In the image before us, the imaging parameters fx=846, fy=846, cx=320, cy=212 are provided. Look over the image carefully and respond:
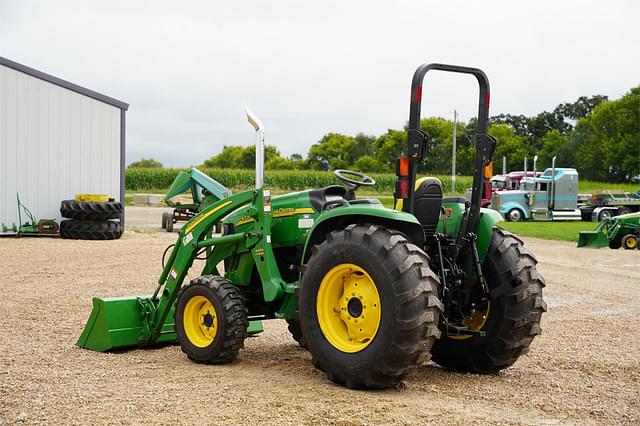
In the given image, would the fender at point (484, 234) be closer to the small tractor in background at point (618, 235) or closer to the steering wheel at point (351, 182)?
the steering wheel at point (351, 182)

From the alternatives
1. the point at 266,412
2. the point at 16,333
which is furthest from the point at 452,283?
the point at 16,333

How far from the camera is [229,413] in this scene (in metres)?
5.22

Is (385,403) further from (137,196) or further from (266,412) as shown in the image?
(137,196)

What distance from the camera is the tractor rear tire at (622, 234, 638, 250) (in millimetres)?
21750

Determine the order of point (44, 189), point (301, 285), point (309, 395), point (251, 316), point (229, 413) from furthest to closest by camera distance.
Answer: point (44, 189) < point (251, 316) < point (301, 285) < point (309, 395) < point (229, 413)

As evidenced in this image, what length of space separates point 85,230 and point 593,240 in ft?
42.6

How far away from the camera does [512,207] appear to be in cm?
3641

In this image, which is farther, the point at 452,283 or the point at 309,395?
the point at 452,283

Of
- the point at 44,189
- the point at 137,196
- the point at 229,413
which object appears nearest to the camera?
the point at 229,413

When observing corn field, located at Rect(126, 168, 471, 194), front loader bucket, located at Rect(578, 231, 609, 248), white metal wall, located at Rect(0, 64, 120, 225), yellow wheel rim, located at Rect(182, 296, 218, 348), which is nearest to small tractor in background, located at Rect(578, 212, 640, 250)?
front loader bucket, located at Rect(578, 231, 609, 248)

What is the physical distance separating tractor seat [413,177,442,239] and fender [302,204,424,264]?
283mm

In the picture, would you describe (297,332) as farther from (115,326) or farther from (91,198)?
(91,198)

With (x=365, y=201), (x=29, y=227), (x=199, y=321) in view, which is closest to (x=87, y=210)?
(x=29, y=227)

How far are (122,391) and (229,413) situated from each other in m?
1.07
